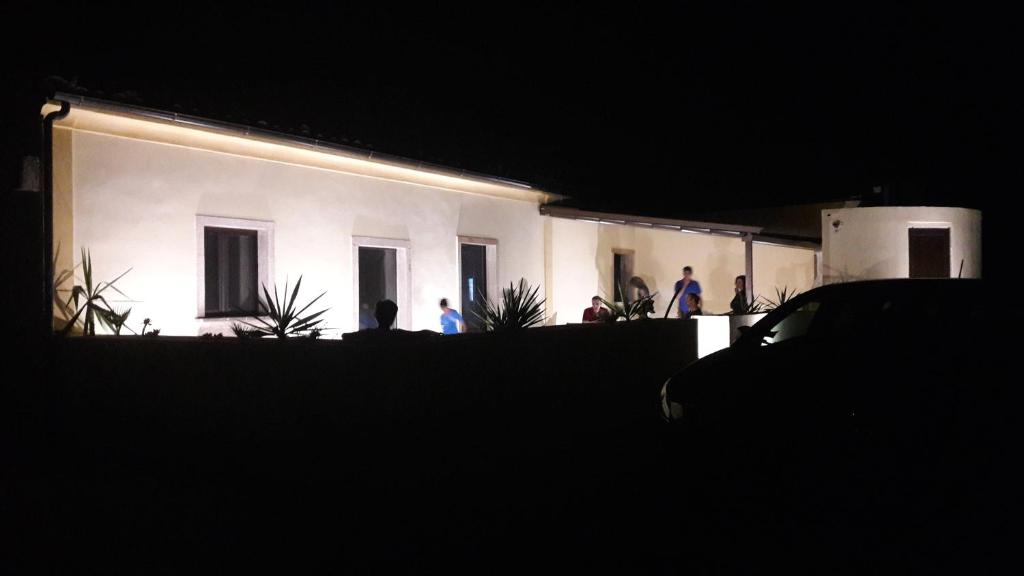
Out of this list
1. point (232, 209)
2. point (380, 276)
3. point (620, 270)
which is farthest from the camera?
point (620, 270)

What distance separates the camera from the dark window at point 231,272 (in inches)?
389

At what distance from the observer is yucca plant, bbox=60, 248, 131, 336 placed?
26.7 ft

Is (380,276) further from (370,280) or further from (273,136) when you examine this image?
(273,136)

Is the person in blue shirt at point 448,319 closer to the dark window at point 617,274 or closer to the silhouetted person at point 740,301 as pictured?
the silhouetted person at point 740,301

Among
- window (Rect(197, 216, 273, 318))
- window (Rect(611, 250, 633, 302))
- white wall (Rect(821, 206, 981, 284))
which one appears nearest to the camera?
window (Rect(197, 216, 273, 318))

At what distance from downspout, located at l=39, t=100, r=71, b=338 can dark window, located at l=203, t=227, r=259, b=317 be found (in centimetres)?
212

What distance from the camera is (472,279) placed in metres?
14.0

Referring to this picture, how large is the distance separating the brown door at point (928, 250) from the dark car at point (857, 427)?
8.55 metres

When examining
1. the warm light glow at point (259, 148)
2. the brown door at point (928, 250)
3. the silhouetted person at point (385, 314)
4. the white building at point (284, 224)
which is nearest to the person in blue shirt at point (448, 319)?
the white building at point (284, 224)

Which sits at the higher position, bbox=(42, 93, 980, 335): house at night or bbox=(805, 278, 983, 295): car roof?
bbox=(42, 93, 980, 335): house at night

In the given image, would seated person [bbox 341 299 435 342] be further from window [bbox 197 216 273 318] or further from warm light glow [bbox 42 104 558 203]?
warm light glow [bbox 42 104 558 203]

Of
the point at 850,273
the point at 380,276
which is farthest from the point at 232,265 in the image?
the point at 850,273

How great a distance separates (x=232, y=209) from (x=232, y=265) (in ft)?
2.28

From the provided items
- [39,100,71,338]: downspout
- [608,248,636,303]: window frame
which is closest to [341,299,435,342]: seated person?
[39,100,71,338]: downspout
